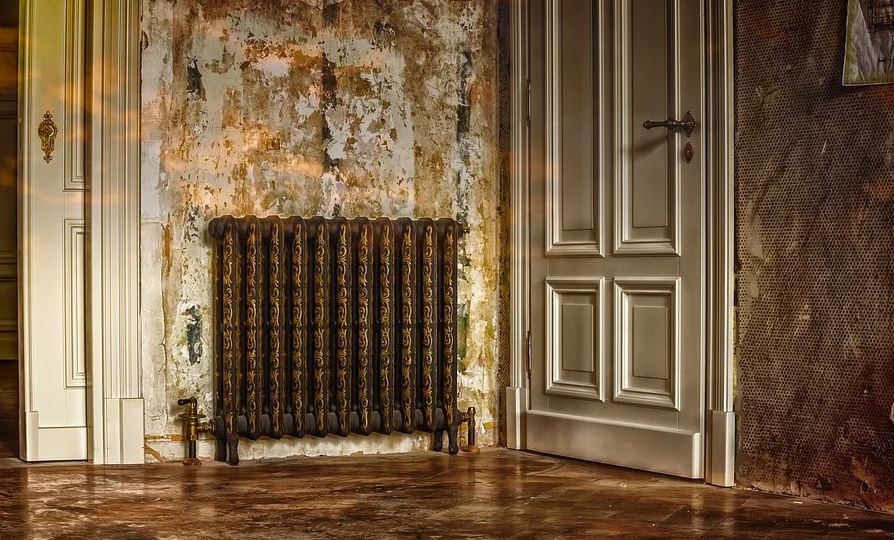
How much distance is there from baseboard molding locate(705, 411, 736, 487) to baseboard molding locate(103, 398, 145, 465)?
6.84 ft

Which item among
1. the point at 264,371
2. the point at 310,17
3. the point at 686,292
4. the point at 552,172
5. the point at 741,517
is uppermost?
the point at 310,17

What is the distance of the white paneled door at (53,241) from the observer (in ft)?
12.5

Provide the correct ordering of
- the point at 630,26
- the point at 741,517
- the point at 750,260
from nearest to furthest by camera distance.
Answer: the point at 741,517, the point at 750,260, the point at 630,26

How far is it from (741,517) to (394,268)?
1.65 m

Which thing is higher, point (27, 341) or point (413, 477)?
point (27, 341)

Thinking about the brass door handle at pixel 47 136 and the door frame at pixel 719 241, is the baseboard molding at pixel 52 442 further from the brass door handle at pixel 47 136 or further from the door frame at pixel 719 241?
the door frame at pixel 719 241

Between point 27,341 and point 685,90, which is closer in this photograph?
point 685,90

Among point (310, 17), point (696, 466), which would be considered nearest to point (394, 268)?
point (310, 17)

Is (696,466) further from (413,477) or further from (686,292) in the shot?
(413,477)

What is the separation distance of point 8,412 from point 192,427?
2099mm

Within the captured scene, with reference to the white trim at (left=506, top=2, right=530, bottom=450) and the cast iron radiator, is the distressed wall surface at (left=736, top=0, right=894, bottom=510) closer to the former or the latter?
the white trim at (left=506, top=2, right=530, bottom=450)

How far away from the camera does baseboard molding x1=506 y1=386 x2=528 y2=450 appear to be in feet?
13.6

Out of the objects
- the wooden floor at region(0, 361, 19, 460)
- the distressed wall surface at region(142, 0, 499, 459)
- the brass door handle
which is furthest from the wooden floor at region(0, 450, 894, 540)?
the brass door handle

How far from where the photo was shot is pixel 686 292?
3.50m
